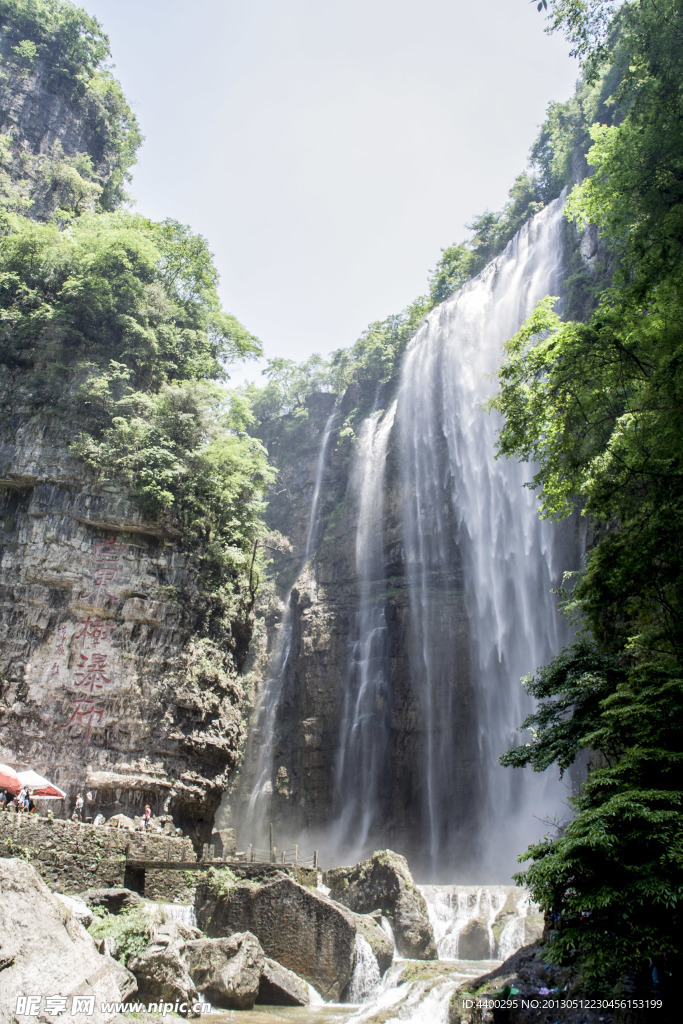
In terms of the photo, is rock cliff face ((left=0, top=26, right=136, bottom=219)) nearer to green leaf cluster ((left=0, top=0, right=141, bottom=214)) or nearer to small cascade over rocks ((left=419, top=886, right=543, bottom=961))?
green leaf cluster ((left=0, top=0, right=141, bottom=214))

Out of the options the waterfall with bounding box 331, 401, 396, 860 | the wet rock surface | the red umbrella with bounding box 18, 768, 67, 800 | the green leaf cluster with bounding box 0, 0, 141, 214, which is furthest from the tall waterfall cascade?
the green leaf cluster with bounding box 0, 0, 141, 214

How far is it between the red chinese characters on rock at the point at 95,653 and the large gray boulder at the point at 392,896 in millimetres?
7538

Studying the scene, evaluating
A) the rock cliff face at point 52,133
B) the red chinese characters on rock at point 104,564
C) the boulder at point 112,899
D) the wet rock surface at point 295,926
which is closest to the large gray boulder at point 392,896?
the wet rock surface at point 295,926

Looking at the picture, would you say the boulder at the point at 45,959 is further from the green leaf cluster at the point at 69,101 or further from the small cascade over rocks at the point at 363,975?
the green leaf cluster at the point at 69,101

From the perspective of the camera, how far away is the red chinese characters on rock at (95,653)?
1519 centimetres

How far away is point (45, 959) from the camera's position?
643 centimetres

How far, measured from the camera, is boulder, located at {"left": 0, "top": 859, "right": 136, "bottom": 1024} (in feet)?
19.8

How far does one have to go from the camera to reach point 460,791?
76.0 ft

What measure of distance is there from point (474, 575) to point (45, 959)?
67.1 feet

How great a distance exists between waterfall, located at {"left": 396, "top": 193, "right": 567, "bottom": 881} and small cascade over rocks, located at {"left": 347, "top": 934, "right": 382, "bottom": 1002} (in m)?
10.1

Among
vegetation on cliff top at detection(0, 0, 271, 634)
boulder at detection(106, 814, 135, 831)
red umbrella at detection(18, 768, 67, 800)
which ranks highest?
vegetation on cliff top at detection(0, 0, 271, 634)

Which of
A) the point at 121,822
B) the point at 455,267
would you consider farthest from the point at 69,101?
the point at 121,822

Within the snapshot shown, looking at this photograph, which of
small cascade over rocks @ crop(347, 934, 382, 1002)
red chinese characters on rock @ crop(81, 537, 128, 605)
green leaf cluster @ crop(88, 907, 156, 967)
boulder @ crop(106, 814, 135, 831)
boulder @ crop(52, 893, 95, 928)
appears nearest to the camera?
green leaf cluster @ crop(88, 907, 156, 967)

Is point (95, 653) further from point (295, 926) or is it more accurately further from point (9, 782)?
point (295, 926)
